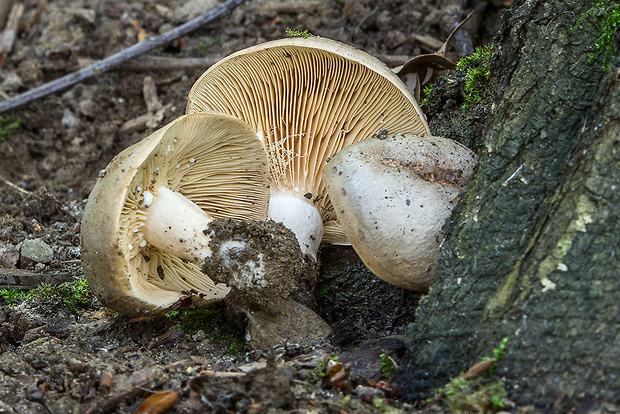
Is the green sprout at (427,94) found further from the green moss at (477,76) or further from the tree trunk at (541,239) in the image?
the tree trunk at (541,239)

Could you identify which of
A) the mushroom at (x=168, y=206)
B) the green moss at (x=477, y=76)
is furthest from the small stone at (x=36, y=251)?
the green moss at (x=477, y=76)

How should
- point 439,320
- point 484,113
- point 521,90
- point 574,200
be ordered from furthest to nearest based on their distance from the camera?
point 484,113, point 521,90, point 439,320, point 574,200

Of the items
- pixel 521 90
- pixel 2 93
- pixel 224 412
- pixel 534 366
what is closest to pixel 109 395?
pixel 224 412

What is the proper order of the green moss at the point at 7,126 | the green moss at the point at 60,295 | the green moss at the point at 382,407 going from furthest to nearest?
1. the green moss at the point at 7,126
2. the green moss at the point at 60,295
3. the green moss at the point at 382,407

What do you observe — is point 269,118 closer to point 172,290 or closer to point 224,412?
point 172,290

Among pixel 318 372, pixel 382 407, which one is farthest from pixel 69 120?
pixel 382 407
